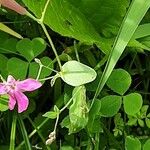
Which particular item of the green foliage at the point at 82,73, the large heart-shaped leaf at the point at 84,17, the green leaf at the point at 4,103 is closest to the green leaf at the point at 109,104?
the green foliage at the point at 82,73

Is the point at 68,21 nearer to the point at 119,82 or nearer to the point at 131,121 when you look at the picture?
the point at 119,82

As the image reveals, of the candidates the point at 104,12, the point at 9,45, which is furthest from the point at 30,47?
the point at 104,12

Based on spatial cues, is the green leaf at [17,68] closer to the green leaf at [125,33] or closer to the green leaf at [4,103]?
the green leaf at [4,103]

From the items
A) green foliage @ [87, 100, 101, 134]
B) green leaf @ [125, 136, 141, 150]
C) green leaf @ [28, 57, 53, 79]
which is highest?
green leaf @ [28, 57, 53, 79]

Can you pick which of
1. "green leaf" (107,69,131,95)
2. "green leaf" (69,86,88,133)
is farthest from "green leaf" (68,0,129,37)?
"green leaf" (69,86,88,133)

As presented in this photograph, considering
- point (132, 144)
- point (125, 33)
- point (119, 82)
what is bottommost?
point (132, 144)

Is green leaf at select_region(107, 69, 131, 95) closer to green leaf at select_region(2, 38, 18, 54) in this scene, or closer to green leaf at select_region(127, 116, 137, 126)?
green leaf at select_region(127, 116, 137, 126)
